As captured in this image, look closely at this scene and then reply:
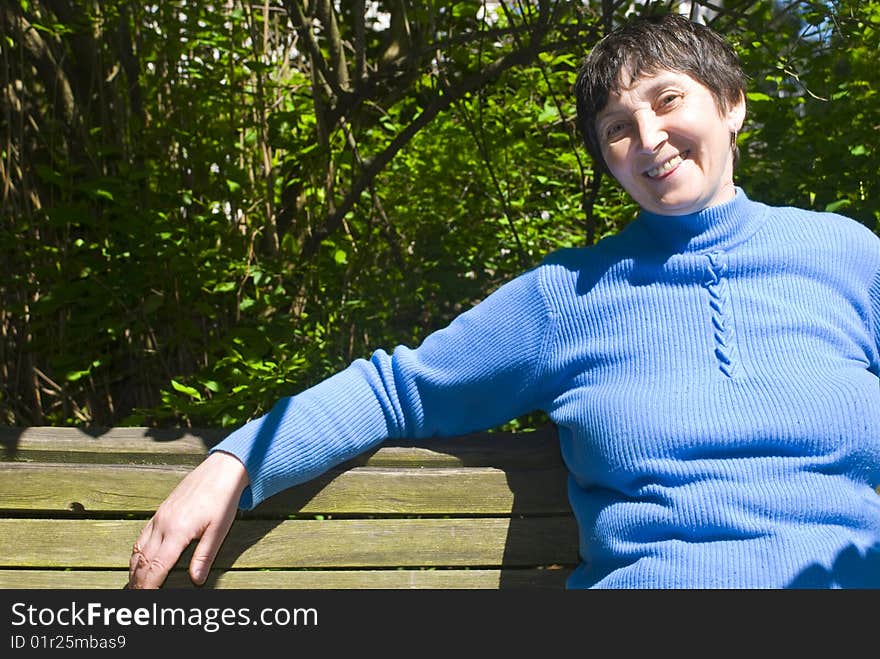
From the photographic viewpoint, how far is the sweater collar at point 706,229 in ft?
7.21

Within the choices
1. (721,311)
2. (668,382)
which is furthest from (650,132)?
(668,382)

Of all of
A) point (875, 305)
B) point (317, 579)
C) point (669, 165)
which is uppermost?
point (669, 165)

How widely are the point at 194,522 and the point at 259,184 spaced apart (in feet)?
6.30

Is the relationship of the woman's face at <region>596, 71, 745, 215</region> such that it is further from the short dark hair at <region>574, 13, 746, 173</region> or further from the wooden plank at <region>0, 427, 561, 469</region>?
the wooden plank at <region>0, 427, 561, 469</region>

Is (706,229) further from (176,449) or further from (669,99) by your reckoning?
(176,449)

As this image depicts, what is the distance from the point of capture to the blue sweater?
198cm

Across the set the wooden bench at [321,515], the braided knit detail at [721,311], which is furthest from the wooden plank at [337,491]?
the braided knit detail at [721,311]

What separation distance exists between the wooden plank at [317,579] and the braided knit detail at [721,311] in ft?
1.96

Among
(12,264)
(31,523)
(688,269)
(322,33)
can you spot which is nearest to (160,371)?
(12,264)

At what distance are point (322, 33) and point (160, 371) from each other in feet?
4.51

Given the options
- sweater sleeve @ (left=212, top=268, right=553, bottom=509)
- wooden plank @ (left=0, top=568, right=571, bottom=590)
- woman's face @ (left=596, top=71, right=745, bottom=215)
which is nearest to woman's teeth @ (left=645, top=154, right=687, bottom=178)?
woman's face @ (left=596, top=71, right=745, bottom=215)

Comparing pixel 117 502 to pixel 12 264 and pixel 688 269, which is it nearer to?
pixel 688 269

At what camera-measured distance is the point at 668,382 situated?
2.07 m

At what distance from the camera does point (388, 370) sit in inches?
86.7
